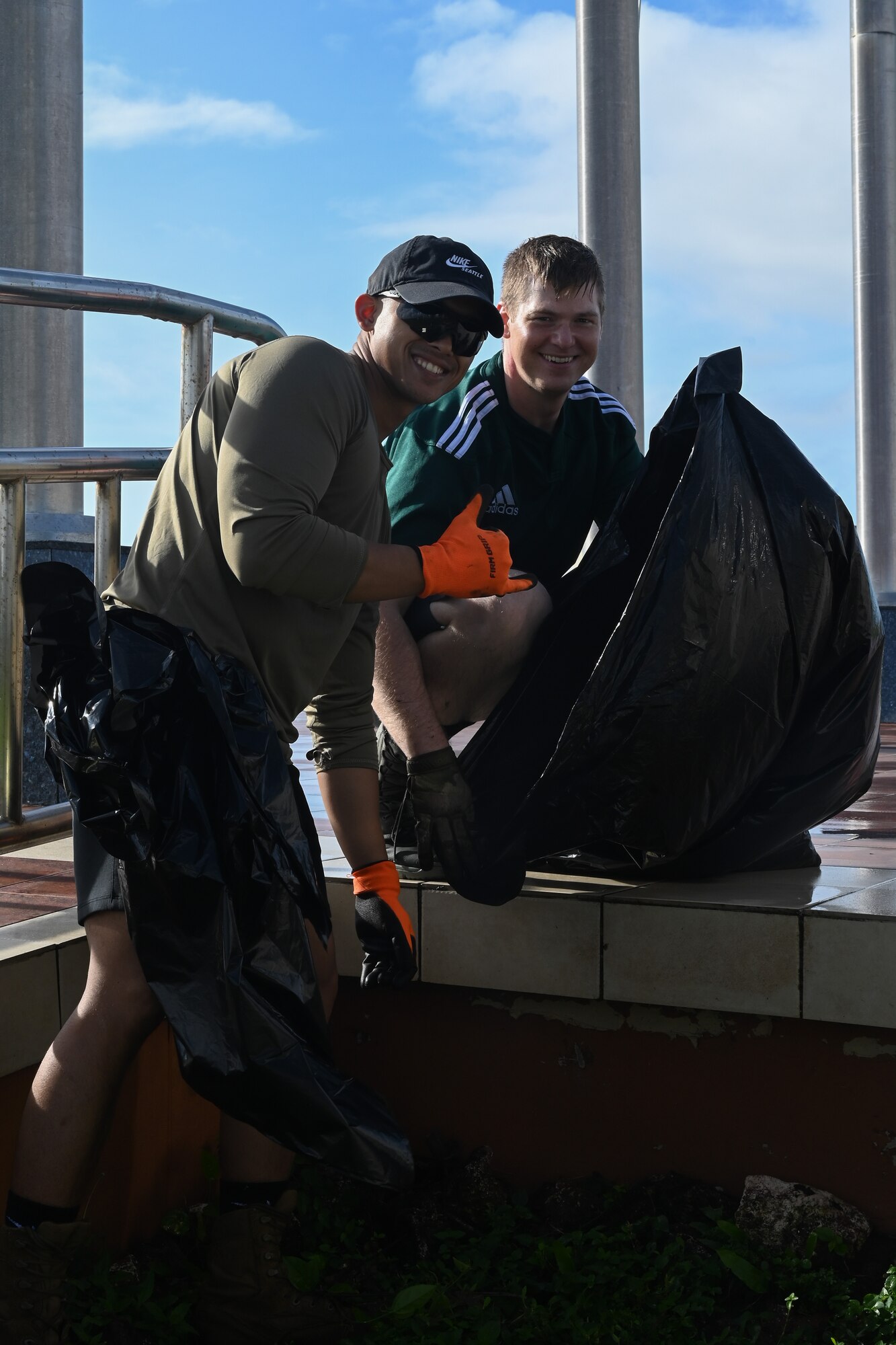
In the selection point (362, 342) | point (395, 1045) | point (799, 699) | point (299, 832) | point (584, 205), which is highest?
point (584, 205)

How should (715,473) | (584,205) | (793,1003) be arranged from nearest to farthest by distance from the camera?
(793,1003)
(715,473)
(584,205)

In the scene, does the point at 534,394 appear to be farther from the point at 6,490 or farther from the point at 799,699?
the point at 6,490

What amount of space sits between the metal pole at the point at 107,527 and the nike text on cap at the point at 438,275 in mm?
755

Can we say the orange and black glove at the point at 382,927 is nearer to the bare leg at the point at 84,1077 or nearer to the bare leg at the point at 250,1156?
the bare leg at the point at 250,1156

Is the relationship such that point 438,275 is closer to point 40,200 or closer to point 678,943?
point 678,943

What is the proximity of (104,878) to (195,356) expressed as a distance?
4.22 ft

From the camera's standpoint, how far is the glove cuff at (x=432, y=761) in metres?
2.16

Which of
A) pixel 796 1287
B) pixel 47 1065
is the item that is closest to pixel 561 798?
pixel 796 1287

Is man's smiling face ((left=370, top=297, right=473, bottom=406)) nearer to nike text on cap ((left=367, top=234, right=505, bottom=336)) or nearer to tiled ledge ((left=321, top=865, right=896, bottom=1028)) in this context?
nike text on cap ((left=367, top=234, right=505, bottom=336))

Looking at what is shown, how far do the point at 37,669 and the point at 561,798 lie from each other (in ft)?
2.90

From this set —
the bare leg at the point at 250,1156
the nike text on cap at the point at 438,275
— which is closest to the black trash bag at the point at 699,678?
the nike text on cap at the point at 438,275

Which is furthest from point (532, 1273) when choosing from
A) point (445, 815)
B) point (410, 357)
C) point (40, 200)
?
point (40, 200)

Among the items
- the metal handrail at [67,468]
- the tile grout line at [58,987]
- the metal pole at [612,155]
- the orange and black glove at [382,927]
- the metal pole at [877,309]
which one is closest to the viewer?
the tile grout line at [58,987]

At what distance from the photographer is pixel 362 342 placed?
1984 mm
